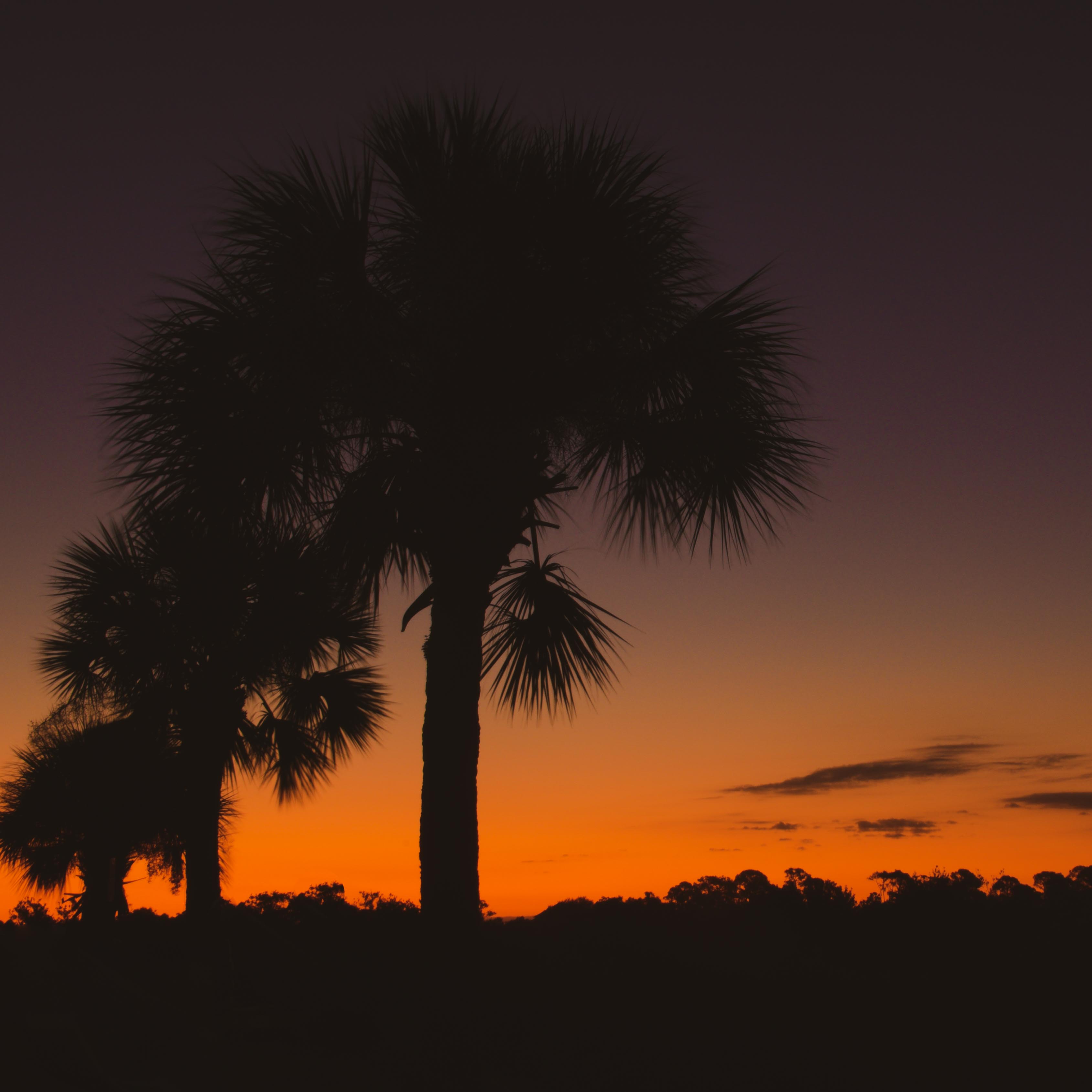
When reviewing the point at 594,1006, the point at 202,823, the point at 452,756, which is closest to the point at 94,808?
the point at 202,823

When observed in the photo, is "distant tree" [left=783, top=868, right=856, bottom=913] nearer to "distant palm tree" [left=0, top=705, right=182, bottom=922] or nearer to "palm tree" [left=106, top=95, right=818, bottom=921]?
"palm tree" [left=106, top=95, right=818, bottom=921]

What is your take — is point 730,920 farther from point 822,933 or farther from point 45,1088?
point 45,1088

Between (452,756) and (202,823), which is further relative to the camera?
(202,823)

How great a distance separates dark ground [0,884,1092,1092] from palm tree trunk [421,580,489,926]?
1.24 feet

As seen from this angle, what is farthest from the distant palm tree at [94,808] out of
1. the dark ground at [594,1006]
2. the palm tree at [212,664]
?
the dark ground at [594,1006]

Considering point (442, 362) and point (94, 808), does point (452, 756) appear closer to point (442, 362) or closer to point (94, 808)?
point (442, 362)

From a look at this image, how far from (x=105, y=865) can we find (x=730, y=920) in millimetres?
14652

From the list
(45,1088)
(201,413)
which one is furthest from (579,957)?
(201,413)

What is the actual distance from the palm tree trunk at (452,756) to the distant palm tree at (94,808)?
19.2 ft

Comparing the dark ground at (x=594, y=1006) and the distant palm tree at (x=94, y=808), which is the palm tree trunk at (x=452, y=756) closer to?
the dark ground at (x=594, y=1006)

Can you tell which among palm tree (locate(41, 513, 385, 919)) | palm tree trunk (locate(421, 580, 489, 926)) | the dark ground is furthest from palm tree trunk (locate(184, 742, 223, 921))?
palm tree trunk (locate(421, 580, 489, 926))

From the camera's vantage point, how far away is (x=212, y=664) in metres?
14.3

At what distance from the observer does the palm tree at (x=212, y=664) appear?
13914mm

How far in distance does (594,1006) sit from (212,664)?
9.83m
